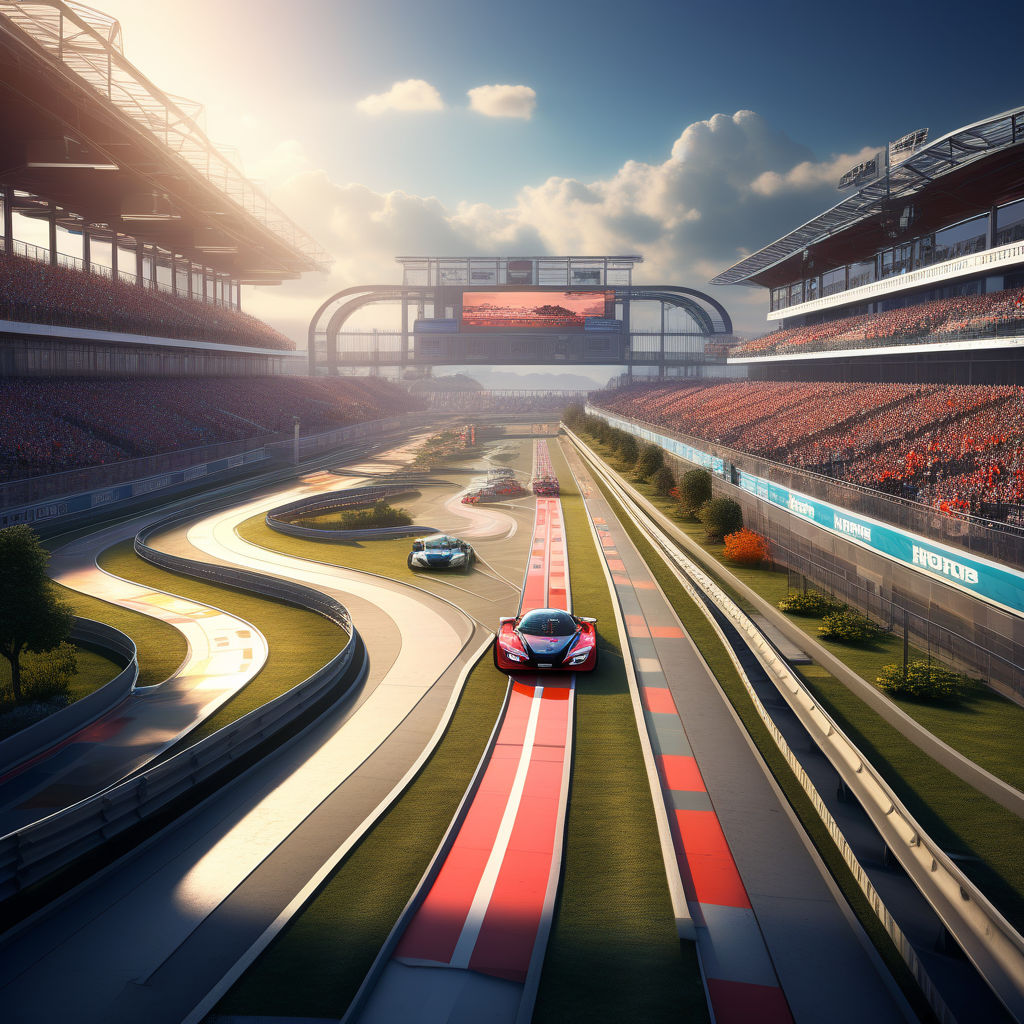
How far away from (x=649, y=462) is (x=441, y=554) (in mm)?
23605

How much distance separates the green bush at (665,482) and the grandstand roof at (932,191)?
19.7 metres

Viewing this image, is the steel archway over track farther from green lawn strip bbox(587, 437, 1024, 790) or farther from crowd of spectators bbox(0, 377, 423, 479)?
green lawn strip bbox(587, 437, 1024, 790)

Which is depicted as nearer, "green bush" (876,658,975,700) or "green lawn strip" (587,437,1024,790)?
"green lawn strip" (587,437,1024,790)

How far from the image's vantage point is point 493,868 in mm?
9781

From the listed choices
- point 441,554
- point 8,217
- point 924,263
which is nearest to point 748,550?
point 441,554

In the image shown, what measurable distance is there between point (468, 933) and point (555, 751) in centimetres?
529

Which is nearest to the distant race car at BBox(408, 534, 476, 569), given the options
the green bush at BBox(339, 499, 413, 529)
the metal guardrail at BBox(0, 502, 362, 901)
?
the green bush at BBox(339, 499, 413, 529)


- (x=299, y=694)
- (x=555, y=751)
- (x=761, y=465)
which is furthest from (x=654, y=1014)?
(x=761, y=465)

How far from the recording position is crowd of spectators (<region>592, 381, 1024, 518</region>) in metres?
23.1

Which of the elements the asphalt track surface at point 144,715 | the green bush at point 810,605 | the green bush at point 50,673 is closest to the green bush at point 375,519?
the asphalt track surface at point 144,715

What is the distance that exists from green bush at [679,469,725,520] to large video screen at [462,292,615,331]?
73.4 metres

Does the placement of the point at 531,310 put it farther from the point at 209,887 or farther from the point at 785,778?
the point at 209,887

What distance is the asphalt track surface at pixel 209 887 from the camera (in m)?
7.62

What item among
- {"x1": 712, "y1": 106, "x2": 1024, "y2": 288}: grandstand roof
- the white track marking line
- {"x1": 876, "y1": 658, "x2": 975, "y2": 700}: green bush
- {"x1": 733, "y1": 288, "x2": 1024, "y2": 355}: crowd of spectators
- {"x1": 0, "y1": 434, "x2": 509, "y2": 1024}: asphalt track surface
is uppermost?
{"x1": 712, "y1": 106, "x2": 1024, "y2": 288}: grandstand roof
